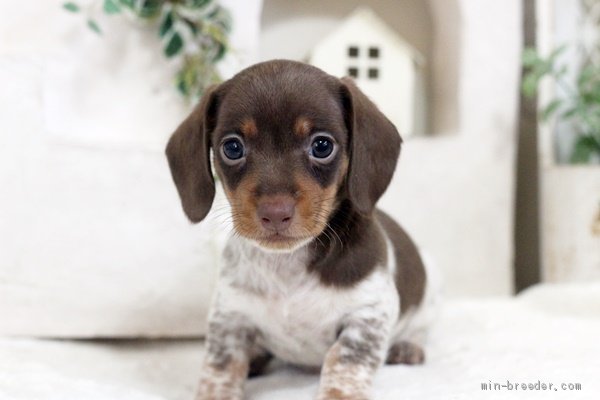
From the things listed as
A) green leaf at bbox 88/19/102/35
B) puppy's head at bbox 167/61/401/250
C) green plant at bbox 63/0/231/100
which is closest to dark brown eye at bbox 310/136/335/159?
puppy's head at bbox 167/61/401/250

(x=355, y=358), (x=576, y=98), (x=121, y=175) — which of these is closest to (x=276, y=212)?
(x=355, y=358)

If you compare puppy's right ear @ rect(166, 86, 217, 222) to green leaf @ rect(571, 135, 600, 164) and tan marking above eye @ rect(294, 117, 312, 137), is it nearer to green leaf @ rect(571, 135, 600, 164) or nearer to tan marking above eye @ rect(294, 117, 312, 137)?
tan marking above eye @ rect(294, 117, 312, 137)

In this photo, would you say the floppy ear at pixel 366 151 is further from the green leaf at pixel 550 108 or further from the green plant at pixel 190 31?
the green leaf at pixel 550 108

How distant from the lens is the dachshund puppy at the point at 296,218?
1.85 m

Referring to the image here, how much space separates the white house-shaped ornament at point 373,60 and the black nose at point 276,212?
2.08 meters

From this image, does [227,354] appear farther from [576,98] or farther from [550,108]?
[576,98]

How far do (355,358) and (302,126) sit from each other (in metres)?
0.74

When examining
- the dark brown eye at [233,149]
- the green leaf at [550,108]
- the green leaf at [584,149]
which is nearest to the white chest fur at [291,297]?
the dark brown eye at [233,149]

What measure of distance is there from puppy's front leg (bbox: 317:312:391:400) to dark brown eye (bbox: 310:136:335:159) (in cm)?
54

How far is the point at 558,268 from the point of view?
153 inches

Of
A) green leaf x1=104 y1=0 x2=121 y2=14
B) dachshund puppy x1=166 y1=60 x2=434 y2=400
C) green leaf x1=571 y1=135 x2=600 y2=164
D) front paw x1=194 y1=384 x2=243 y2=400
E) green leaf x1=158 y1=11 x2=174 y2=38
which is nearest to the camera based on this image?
dachshund puppy x1=166 y1=60 x2=434 y2=400

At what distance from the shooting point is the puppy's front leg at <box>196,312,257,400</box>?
2.10m

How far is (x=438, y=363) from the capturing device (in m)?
2.52

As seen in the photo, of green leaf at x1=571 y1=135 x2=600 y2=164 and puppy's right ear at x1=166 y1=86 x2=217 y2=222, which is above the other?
puppy's right ear at x1=166 y1=86 x2=217 y2=222
